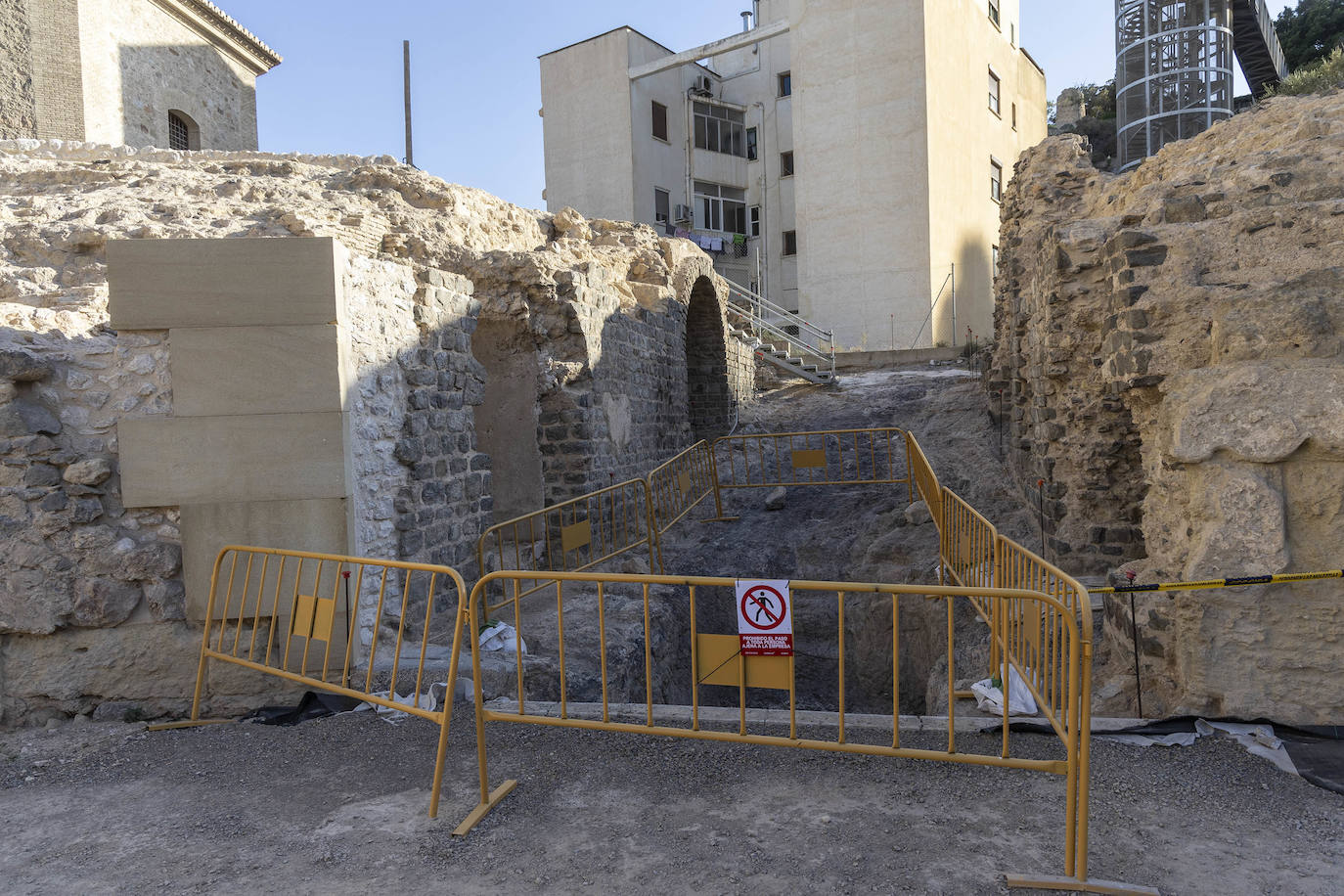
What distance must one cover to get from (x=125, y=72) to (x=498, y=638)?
22846 millimetres

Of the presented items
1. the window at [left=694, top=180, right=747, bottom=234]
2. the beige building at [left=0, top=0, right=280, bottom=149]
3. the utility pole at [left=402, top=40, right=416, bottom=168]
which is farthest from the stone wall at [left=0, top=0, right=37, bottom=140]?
the window at [left=694, top=180, right=747, bottom=234]

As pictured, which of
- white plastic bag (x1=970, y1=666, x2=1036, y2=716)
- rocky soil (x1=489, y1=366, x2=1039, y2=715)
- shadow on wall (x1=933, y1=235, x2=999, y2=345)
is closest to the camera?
white plastic bag (x1=970, y1=666, x2=1036, y2=716)

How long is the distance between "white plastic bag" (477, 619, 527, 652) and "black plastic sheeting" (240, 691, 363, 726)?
0.96 meters

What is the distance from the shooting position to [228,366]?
4.83m

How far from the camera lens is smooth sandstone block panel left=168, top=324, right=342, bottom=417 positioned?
15.8 feet

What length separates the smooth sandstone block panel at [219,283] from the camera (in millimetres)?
4723

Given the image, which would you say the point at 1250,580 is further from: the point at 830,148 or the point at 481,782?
the point at 830,148

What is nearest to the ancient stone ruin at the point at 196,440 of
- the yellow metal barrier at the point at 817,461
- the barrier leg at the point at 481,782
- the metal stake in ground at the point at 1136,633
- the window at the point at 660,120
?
the barrier leg at the point at 481,782

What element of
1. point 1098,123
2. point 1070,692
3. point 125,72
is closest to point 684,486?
point 1070,692

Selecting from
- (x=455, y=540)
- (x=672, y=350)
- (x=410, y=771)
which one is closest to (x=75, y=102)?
(x=672, y=350)

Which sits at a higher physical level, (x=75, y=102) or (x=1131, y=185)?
(x=75, y=102)

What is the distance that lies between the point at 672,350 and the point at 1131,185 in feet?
24.3

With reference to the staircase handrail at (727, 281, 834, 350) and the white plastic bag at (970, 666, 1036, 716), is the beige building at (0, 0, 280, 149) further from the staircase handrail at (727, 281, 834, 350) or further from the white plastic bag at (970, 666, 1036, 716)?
the white plastic bag at (970, 666, 1036, 716)

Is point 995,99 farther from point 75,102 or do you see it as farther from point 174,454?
point 174,454
